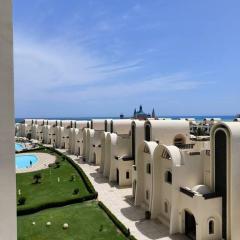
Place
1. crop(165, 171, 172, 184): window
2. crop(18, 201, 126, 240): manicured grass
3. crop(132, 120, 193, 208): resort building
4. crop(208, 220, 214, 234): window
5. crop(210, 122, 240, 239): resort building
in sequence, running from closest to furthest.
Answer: crop(210, 122, 240, 239): resort building → crop(208, 220, 214, 234): window → crop(18, 201, 126, 240): manicured grass → crop(165, 171, 172, 184): window → crop(132, 120, 193, 208): resort building

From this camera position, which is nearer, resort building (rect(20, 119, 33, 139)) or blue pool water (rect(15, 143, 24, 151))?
blue pool water (rect(15, 143, 24, 151))

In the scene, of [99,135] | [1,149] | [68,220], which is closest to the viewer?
[1,149]

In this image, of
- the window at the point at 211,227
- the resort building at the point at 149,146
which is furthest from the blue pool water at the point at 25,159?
the window at the point at 211,227

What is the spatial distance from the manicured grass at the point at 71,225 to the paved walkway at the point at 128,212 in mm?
1444

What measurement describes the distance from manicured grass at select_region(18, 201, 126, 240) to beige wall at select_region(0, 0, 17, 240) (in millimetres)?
13783

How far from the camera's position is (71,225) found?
23281mm

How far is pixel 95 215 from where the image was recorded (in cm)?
2548

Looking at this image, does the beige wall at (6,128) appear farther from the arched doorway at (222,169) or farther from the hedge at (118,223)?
the arched doorway at (222,169)

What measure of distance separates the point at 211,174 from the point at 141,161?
9.39m

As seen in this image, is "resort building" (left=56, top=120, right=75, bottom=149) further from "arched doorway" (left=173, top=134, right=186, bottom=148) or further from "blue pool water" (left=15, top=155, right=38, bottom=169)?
"arched doorway" (left=173, top=134, right=186, bottom=148)

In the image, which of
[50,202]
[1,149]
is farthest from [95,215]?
[1,149]

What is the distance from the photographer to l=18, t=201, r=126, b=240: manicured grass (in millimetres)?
21344

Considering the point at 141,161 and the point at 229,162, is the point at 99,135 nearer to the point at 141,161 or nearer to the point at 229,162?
the point at 141,161

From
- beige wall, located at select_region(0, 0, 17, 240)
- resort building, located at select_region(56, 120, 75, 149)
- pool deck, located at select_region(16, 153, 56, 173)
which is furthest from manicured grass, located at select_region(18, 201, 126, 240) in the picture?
resort building, located at select_region(56, 120, 75, 149)
